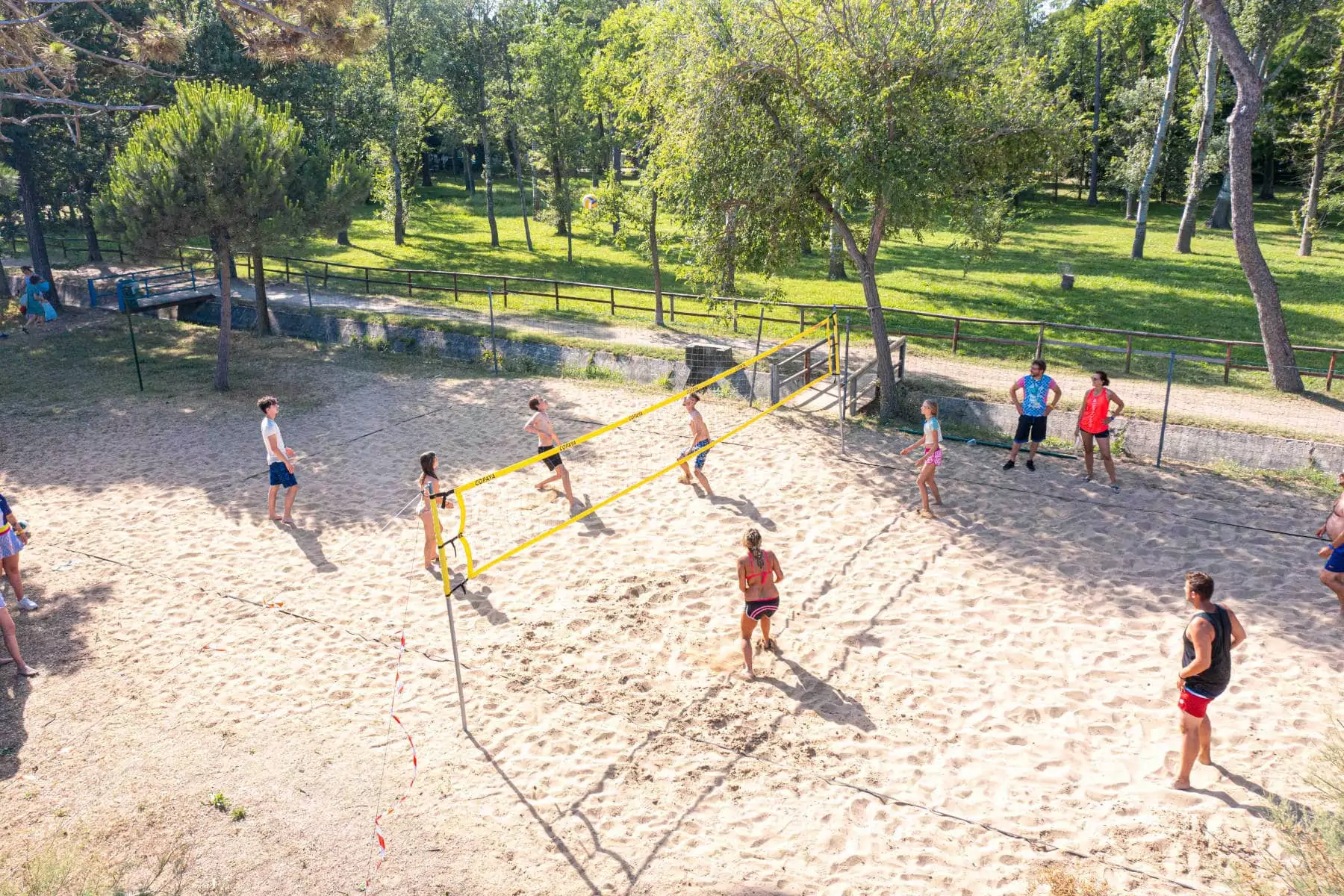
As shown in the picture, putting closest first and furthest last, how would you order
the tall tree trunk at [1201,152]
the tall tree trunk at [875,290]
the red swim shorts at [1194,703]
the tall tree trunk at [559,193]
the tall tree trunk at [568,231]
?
1. the red swim shorts at [1194,703]
2. the tall tree trunk at [875,290]
3. the tall tree trunk at [1201,152]
4. the tall tree trunk at [559,193]
5. the tall tree trunk at [568,231]

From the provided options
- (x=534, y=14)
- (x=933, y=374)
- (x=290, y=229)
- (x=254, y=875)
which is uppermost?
A: (x=534, y=14)

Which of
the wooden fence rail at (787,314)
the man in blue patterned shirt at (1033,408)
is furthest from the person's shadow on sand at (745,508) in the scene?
the wooden fence rail at (787,314)

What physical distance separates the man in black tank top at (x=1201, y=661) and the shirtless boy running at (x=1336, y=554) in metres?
3.14

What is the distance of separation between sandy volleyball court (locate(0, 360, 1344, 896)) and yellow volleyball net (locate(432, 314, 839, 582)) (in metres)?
0.25

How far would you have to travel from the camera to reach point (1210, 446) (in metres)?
13.9

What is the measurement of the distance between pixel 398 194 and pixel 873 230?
2694cm

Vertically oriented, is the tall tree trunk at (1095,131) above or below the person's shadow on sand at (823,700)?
above

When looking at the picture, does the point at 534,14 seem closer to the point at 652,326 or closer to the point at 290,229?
the point at 652,326

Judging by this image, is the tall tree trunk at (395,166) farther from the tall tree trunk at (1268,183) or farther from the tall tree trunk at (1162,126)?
the tall tree trunk at (1268,183)

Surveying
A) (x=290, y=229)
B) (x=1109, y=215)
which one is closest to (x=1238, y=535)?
(x=290, y=229)

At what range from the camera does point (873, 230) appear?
1507 cm

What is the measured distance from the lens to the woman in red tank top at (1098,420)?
12.4 meters

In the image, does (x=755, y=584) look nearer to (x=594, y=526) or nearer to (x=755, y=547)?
(x=755, y=547)

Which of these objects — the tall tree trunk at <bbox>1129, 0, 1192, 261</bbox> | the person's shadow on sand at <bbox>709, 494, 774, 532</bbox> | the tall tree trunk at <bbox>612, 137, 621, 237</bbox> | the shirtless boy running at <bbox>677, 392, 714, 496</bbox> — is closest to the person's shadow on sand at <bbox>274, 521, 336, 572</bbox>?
the shirtless boy running at <bbox>677, 392, 714, 496</bbox>
